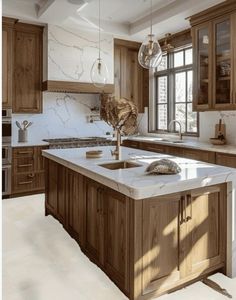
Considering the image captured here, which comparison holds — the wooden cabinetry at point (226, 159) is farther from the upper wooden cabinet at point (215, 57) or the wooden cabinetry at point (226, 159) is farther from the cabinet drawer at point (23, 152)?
the cabinet drawer at point (23, 152)

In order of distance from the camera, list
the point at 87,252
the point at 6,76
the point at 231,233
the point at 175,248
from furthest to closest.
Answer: the point at 6,76, the point at 87,252, the point at 231,233, the point at 175,248

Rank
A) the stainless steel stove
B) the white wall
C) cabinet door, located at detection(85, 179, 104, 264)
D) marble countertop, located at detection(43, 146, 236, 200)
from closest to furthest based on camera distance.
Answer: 1. marble countertop, located at detection(43, 146, 236, 200)
2. cabinet door, located at detection(85, 179, 104, 264)
3. the stainless steel stove
4. the white wall

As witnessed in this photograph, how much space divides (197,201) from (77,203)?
1165 millimetres

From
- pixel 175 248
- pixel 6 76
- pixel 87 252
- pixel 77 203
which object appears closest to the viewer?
pixel 175 248

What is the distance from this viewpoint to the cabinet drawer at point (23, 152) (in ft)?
15.1

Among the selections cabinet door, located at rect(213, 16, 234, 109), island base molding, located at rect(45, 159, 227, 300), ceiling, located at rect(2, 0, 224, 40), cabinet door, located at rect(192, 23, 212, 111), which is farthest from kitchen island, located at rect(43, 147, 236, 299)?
ceiling, located at rect(2, 0, 224, 40)

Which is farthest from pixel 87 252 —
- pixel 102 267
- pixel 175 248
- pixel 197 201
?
pixel 197 201

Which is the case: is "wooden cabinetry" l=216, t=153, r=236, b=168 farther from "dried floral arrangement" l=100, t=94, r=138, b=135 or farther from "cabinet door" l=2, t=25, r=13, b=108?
"cabinet door" l=2, t=25, r=13, b=108

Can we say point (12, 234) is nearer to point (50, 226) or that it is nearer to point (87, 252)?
point (50, 226)

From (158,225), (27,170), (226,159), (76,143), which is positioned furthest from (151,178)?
(27,170)

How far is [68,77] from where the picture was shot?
199 inches

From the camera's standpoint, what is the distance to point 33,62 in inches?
198

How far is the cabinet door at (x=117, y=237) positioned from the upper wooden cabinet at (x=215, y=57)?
2.50 metres

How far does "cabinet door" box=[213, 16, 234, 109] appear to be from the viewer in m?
3.93
